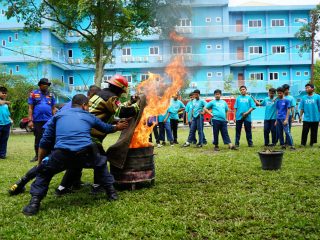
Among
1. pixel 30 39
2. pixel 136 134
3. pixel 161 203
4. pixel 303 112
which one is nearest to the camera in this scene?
pixel 161 203

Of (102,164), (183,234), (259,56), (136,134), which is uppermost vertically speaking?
(259,56)

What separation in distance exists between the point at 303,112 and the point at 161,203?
8253 mm

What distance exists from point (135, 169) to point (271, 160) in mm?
2978

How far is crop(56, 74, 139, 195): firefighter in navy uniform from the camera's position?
226 inches

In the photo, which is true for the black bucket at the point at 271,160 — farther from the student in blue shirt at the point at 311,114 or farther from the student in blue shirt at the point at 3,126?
the student in blue shirt at the point at 3,126

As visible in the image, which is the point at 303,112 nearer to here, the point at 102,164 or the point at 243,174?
the point at 243,174

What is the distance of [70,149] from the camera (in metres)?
4.86

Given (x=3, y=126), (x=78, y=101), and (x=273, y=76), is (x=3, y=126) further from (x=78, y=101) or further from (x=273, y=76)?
(x=273, y=76)

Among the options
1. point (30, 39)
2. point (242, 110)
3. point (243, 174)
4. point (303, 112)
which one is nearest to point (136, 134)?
point (243, 174)

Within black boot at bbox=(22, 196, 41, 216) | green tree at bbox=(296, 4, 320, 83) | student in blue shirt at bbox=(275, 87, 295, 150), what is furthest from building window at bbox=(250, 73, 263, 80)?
black boot at bbox=(22, 196, 41, 216)

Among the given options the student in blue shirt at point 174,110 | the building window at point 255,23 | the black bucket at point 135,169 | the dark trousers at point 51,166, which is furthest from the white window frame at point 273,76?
the dark trousers at point 51,166

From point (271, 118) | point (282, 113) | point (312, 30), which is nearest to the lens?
point (282, 113)

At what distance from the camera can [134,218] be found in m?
4.38

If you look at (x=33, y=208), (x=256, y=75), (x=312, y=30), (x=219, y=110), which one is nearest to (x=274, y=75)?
(x=256, y=75)
